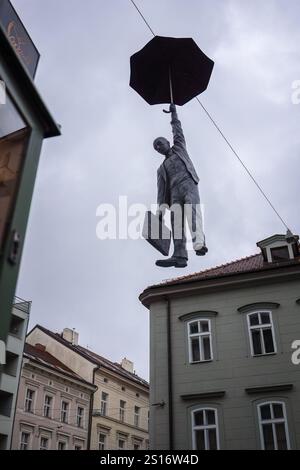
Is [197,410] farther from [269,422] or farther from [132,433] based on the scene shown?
[132,433]

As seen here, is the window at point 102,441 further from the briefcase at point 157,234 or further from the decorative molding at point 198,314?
the briefcase at point 157,234

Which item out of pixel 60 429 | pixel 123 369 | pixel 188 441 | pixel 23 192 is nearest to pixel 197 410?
pixel 188 441

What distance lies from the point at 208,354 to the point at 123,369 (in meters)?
30.1

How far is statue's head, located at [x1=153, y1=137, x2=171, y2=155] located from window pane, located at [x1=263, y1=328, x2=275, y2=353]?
1308 centimetres

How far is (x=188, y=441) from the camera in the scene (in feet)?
57.7

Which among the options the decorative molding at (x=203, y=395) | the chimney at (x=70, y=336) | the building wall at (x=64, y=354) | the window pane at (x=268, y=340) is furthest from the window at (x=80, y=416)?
the window pane at (x=268, y=340)

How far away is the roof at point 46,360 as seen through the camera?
3541 centimetres

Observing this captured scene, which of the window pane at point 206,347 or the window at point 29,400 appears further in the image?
the window at point 29,400

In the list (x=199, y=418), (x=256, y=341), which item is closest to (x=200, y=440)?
(x=199, y=418)

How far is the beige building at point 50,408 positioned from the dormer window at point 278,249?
19.2 meters

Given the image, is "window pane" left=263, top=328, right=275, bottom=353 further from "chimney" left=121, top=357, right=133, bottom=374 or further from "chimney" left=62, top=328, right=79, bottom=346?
"chimney" left=121, top=357, right=133, bottom=374

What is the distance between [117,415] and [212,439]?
24.5 m

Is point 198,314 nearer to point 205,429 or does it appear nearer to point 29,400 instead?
point 205,429

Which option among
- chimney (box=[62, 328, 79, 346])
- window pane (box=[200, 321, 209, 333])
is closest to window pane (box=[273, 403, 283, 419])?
window pane (box=[200, 321, 209, 333])
